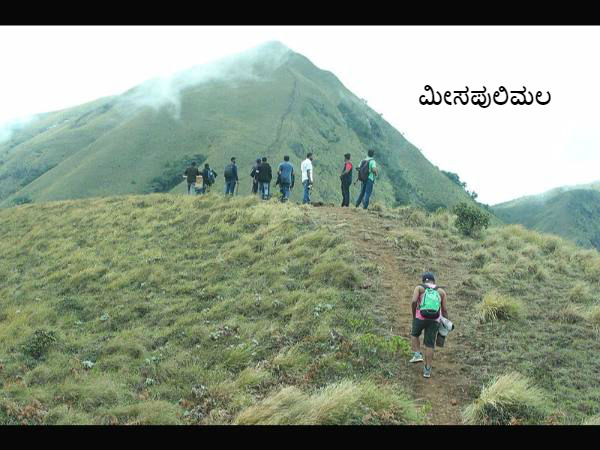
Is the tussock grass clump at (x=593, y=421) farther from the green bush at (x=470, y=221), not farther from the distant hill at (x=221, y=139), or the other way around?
the distant hill at (x=221, y=139)

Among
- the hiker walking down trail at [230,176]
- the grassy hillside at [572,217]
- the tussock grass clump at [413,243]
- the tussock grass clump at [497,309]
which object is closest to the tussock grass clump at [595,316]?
the tussock grass clump at [497,309]

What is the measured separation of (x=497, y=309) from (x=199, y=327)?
645 cm

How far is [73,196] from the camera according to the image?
10294cm

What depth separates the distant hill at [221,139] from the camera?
353 feet

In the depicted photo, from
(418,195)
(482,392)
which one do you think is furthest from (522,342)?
(418,195)

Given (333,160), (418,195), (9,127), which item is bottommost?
(418,195)

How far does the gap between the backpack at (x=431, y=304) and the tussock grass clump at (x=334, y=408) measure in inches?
62.9

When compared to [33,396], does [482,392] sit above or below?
above

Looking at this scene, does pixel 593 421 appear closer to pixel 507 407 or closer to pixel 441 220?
pixel 507 407

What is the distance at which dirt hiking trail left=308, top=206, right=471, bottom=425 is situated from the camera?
342 inches

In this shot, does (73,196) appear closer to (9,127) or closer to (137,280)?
(137,280)

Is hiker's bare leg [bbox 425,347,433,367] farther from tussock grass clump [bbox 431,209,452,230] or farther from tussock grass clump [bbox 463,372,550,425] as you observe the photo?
tussock grass clump [bbox 431,209,452,230]

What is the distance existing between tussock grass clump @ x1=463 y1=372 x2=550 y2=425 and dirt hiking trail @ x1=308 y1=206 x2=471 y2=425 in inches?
11.9

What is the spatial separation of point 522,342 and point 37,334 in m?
10.4
